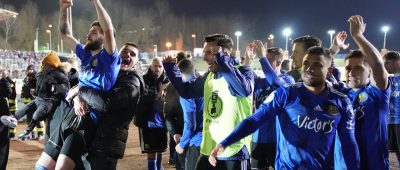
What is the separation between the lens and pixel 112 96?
450cm

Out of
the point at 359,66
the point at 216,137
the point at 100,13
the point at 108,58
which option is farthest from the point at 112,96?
the point at 359,66

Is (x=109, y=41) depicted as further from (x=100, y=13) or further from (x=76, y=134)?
(x=76, y=134)

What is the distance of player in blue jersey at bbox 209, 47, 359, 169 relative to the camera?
11.7 ft

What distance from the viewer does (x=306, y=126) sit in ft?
11.8

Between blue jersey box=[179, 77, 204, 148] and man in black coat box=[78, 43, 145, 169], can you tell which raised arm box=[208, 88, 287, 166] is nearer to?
man in black coat box=[78, 43, 145, 169]

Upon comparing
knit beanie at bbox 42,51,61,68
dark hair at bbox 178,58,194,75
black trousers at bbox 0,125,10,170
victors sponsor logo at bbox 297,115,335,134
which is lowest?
black trousers at bbox 0,125,10,170

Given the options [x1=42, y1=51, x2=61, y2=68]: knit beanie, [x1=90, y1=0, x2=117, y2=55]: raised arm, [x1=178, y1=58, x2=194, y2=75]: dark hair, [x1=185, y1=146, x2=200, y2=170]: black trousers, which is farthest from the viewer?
[x1=42, y1=51, x2=61, y2=68]: knit beanie

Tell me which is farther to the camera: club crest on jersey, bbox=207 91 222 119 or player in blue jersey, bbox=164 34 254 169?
club crest on jersey, bbox=207 91 222 119

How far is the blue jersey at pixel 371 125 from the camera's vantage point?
438 centimetres

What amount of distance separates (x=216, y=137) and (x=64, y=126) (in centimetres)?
155

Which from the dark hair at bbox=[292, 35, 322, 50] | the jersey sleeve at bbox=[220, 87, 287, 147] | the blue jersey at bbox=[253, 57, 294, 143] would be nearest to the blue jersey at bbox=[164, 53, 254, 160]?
the blue jersey at bbox=[253, 57, 294, 143]

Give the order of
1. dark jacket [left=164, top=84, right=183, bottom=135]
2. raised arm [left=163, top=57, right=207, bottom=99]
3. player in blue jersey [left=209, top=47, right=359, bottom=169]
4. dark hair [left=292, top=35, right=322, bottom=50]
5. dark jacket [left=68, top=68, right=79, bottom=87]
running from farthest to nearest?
dark jacket [left=68, top=68, right=79, bottom=87]
dark jacket [left=164, top=84, right=183, bottom=135]
raised arm [left=163, top=57, right=207, bottom=99]
dark hair [left=292, top=35, right=322, bottom=50]
player in blue jersey [left=209, top=47, right=359, bottom=169]

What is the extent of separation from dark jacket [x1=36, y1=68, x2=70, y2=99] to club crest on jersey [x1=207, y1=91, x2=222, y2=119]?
2454 millimetres

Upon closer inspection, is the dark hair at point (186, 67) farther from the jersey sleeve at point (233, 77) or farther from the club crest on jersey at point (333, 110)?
the club crest on jersey at point (333, 110)
